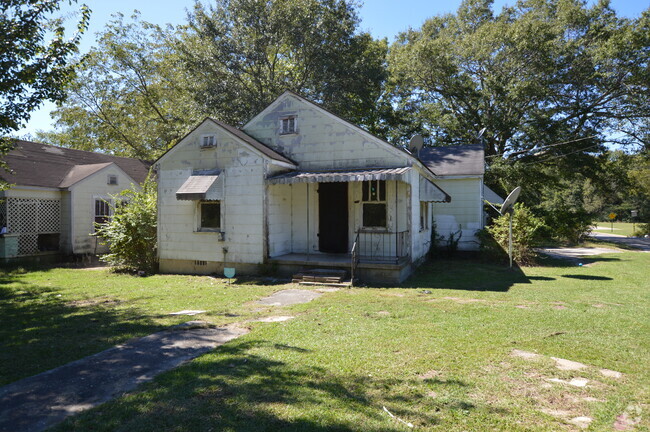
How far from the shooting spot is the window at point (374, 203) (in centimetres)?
1213

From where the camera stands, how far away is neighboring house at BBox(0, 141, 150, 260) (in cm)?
1520

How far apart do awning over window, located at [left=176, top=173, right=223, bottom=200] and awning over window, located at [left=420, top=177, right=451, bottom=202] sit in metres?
6.84

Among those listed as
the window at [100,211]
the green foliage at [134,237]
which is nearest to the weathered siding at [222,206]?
the green foliage at [134,237]

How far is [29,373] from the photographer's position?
4.57 metres

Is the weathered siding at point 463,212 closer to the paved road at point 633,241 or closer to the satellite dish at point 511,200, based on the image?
the satellite dish at point 511,200

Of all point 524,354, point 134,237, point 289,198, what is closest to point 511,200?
point 289,198

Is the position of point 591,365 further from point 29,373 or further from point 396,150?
point 396,150

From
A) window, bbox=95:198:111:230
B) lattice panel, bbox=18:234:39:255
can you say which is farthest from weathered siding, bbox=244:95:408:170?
lattice panel, bbox=18:234:39:255

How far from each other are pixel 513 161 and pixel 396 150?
57.7 ft

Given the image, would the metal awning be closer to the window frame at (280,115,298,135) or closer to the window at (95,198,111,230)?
the window frame at (280,115,298,135)

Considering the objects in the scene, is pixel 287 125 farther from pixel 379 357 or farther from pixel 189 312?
pixel 379 357

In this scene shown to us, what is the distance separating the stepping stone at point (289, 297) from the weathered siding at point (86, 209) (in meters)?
11.2

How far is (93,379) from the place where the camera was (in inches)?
173

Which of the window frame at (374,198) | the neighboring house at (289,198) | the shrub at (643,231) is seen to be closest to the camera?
the neighboring house at (289,198)
